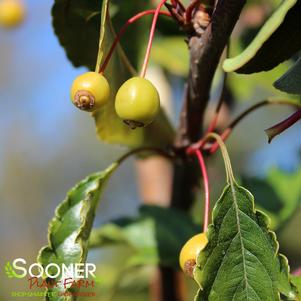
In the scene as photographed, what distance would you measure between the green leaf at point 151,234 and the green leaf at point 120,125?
201 mm

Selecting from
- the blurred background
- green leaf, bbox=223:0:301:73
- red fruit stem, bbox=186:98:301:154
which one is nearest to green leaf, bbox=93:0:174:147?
red fruit stem, bbox=186:98:301:154

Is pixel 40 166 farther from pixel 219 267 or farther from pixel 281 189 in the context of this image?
pixel 219 267

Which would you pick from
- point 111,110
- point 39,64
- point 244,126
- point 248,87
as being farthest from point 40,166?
point 111,110

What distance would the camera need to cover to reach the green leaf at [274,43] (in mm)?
870

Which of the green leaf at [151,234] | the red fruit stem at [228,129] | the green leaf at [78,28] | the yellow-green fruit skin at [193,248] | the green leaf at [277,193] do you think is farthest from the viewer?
the green leaf at [277,193]

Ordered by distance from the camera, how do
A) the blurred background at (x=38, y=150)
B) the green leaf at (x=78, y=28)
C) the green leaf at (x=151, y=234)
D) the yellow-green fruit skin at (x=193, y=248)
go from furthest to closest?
the blurred background at (x=38, y=150) → the green leaf at (x=151, y=234) → the green leaf at (x=78, y=28) → the yellow-green fruit skin at (x=193, y=248)

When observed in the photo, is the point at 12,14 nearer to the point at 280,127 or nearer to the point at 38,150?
the point at 280,127

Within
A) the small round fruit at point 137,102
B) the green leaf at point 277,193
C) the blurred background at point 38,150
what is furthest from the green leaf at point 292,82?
the blurred background at point 38,150

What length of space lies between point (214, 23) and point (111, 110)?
0.38m

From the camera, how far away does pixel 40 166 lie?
28.4 ft

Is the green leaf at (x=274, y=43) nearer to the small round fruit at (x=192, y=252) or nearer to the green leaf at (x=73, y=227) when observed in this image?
the small round fruit at (x=192, y=252)

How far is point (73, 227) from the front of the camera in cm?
117

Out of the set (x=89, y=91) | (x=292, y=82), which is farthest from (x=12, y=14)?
(x=292, y=82)

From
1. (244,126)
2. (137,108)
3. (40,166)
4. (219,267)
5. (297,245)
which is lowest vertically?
(40,166)
